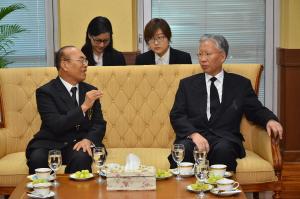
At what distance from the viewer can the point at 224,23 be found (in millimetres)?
6391

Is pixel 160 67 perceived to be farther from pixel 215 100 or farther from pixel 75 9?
pixel 75 9

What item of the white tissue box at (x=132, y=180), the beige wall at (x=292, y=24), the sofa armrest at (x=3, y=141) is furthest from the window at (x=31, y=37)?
the white tissue box at (x=132, y=180)

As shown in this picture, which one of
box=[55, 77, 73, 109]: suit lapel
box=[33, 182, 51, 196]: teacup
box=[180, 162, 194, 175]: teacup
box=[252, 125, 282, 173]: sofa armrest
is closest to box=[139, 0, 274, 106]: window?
box=[252, 125, 282, 173]: sofa armrest

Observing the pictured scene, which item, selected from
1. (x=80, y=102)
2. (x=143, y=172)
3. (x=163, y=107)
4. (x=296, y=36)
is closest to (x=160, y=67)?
(x=163, y=107)

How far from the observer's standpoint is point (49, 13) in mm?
6297

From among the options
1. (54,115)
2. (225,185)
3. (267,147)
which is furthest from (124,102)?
(225,185)

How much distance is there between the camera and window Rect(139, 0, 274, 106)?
20.9 ft

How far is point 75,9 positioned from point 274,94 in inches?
92.8

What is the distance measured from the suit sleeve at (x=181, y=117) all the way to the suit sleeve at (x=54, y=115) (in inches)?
27.3

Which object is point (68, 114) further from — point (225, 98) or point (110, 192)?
point (225, 98)

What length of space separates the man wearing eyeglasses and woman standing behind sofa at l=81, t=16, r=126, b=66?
2.39 feet

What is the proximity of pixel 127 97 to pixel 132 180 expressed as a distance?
58.3 inches

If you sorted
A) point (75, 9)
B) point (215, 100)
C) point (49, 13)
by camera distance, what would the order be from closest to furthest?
point (215, 100)
point (75, 9)
point (49, 13)

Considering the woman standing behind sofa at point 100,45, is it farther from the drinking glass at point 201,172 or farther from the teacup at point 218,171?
the drinking glass at point 201,172
